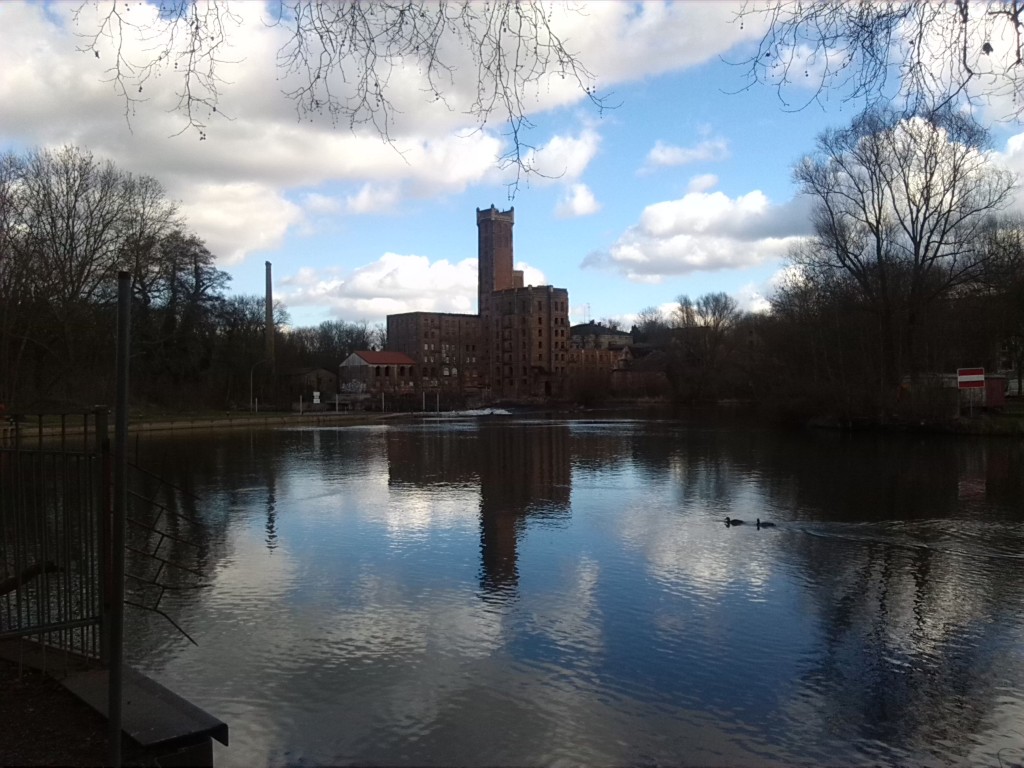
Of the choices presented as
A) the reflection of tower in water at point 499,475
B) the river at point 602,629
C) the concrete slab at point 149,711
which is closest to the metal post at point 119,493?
the concrete slab at point 149,711

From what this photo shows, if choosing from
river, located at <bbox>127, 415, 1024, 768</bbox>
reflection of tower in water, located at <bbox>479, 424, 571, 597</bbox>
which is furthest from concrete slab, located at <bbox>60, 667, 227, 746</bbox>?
reflection of tower in water, located at <bbox>479, 424, 571, 597</bbox>

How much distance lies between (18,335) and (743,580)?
3401 cm

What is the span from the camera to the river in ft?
18.1

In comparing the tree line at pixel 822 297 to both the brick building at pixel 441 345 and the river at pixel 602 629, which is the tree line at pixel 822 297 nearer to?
the river at pixel 602 629

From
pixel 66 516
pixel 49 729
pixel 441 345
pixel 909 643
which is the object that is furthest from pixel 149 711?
pixel 441 345

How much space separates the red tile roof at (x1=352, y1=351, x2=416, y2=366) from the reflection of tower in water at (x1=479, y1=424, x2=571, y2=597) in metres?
87.6

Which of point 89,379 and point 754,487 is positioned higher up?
point 89,379

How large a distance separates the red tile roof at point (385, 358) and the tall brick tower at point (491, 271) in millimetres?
15672

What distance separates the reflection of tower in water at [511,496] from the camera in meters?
10.4

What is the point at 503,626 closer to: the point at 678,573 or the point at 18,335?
the point at 678,573

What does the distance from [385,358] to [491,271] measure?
94.4ft

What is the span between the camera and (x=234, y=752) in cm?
521

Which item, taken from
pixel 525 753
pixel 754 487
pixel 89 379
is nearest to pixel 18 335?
pixel 89 379

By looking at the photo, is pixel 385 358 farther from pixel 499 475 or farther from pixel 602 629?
pixel 602 629
